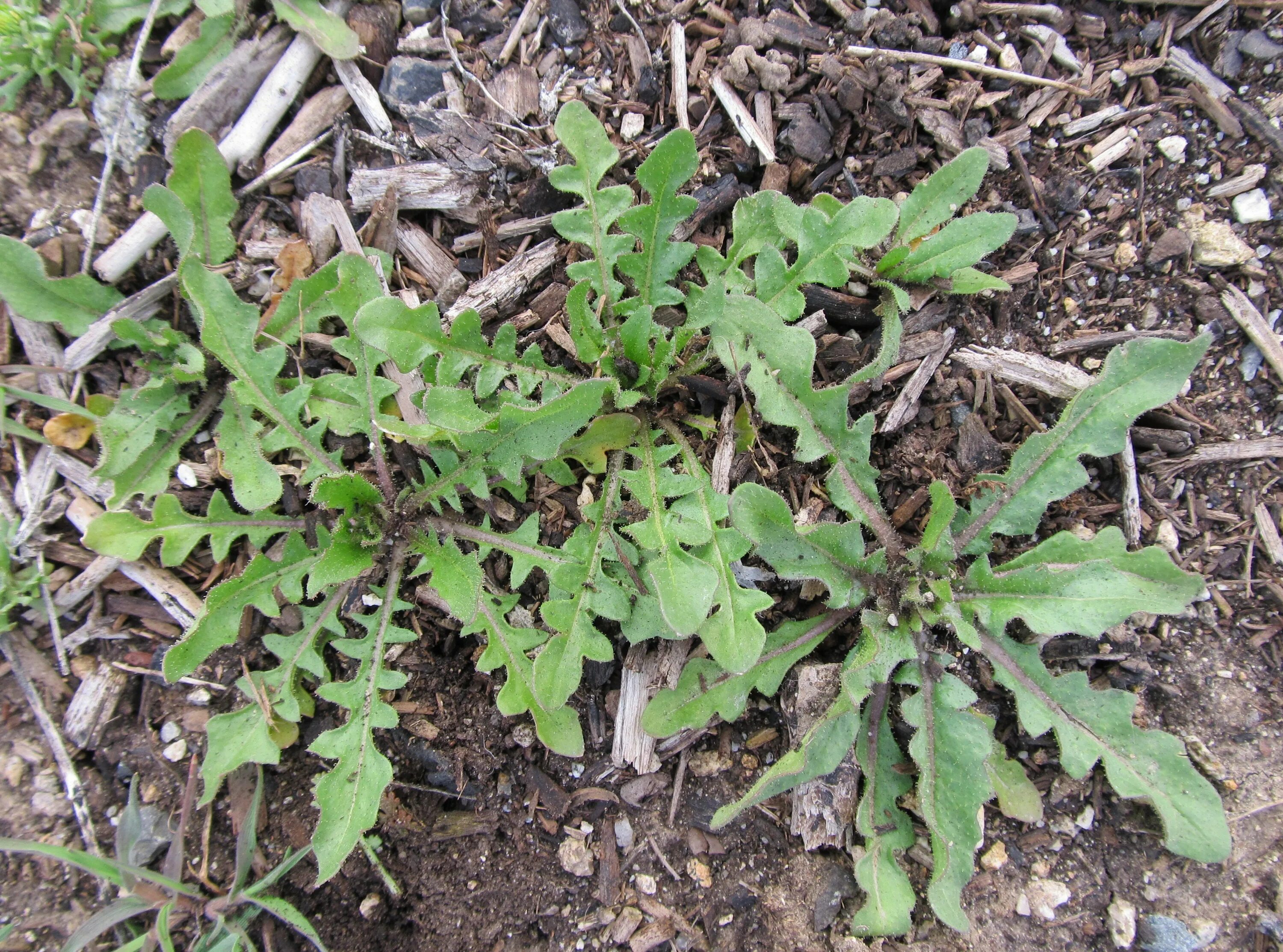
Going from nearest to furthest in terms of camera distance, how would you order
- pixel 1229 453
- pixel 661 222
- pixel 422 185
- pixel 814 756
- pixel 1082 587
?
pixel 1082 587 → pixel 814 756 → pixel 661 222 → pixel 1229 453 → pixel 422 185

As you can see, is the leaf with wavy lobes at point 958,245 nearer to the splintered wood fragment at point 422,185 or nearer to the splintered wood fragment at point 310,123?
the splintered wood fragment at point 422,185

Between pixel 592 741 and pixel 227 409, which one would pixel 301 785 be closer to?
pixel 592 741

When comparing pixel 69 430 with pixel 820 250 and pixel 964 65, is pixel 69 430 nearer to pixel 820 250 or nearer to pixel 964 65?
pixel 820 250

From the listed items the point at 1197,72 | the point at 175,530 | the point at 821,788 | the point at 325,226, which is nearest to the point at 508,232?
the point at 325,226

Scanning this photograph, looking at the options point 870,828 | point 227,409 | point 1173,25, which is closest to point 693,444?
point 870,828

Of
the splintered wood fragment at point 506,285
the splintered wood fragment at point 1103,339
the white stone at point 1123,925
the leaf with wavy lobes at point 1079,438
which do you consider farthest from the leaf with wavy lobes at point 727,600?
the white stone at point 1123,925

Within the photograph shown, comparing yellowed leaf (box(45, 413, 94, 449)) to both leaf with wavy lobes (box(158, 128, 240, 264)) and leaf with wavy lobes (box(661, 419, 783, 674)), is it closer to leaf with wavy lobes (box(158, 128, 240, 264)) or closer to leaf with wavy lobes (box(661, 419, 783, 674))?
leaf with wavy lobes (box(158, 128, 240, 264))
